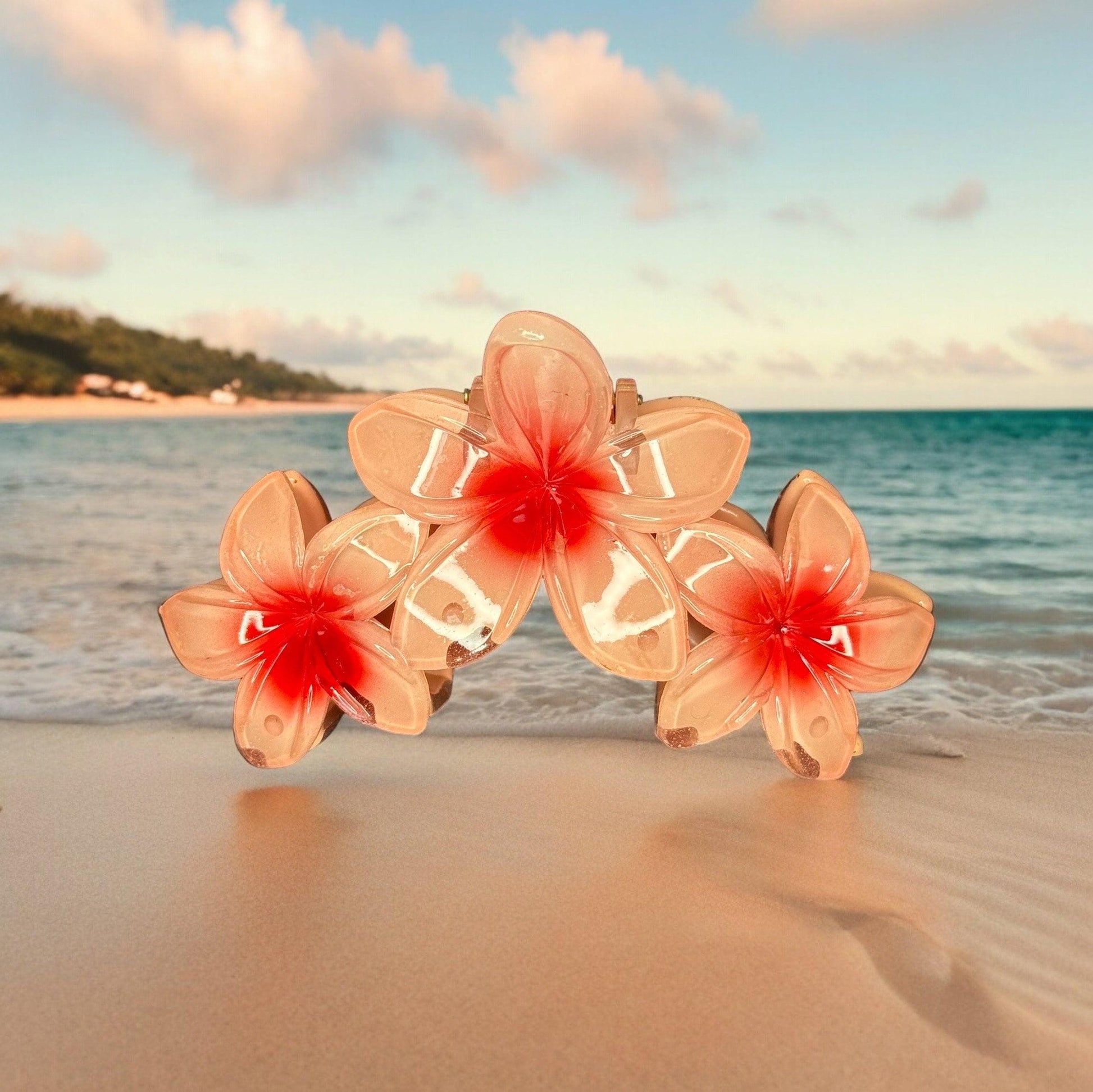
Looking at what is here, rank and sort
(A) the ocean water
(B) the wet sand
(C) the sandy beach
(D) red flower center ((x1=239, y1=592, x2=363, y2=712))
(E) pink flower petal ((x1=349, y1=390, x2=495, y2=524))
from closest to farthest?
(B) the wet sand → (E) pink flower petal ((x1=349, y1=390, x2=495, y2=524)) → (D) red flower center ((x1=239, y1=592, x2=363, y2=712)) → (A) the ocean water → (C) the sandy beach

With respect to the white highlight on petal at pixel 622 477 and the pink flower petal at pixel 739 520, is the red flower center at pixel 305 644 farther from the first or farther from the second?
the pink flower petal at pixel 739 520

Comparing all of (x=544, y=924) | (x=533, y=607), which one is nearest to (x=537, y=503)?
(x=544, y=924)

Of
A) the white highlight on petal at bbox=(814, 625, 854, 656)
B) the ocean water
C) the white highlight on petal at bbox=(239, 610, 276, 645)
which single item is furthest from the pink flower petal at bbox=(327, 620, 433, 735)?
the white highlight on petal at bbox=(814, 625, 854, 656)

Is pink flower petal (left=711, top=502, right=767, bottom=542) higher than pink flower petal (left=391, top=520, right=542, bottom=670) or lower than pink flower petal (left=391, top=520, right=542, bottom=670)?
higher

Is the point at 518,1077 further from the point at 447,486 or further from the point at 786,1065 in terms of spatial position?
the point at 447,486

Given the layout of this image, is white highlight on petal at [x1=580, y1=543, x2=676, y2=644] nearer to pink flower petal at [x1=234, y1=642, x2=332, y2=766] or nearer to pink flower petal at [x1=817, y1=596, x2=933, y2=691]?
pink flower petal at [x1=817, y1=596, x2=933, y2=691]

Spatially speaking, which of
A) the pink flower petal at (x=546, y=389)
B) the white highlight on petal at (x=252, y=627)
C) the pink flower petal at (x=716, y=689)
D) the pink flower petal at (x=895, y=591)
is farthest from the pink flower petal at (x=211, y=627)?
the pink flower petal at (x=895, y=591)

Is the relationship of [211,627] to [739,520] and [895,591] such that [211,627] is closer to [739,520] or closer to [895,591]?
[739,520]
